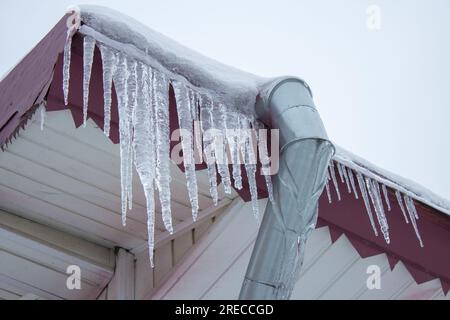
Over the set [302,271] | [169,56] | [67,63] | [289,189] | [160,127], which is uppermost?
[169,56]

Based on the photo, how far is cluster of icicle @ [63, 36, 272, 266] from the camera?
2.90 meters

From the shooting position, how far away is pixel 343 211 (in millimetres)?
3449

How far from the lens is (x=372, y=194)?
3.44 meters

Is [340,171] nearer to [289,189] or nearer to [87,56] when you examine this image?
[289,189]

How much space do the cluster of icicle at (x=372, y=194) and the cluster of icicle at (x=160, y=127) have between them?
365 millimetres

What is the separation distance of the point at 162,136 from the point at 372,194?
916 millimetres

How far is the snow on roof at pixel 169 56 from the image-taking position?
2.89 meters

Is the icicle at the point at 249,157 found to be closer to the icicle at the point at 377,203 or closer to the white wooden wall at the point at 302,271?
the white wooden wall at the point at 302,271

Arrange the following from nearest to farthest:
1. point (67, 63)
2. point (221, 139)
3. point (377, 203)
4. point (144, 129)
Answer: point (67, 63) < point (144, 129) < point (221, 139) < point (377, 203)

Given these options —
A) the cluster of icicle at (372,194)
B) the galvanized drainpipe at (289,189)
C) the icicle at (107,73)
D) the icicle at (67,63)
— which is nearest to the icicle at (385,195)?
the cluster of icicle at (372,194)

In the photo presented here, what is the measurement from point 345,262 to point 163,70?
3.96 ft

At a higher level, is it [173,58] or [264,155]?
[173,58]

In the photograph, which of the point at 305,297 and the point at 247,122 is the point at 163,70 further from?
the point at 305,297

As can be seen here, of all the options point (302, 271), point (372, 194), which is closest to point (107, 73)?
point (372, 194)
